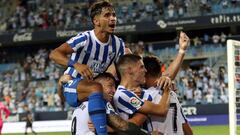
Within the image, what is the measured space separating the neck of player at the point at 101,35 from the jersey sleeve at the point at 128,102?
163 cm

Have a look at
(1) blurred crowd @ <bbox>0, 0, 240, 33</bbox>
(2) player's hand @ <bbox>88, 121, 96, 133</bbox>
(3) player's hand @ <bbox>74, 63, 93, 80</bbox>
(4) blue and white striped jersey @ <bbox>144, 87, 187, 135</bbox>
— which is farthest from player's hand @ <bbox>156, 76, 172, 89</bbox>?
(1) blurred crowd @ <bbox>0, 0, 240, 33</bbox>

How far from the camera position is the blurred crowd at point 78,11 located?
110 ft

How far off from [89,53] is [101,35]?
27 cm

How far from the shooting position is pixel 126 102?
5176 mm

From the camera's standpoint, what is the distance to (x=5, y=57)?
1523 inches

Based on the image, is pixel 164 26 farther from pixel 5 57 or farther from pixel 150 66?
pixel 150 66

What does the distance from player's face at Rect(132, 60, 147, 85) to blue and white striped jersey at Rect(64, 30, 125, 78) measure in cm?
155

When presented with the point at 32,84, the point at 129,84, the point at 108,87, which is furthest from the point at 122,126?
the point at 32,84

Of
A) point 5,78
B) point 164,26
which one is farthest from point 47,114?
point 164,26

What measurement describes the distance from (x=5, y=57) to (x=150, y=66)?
34.4 meters

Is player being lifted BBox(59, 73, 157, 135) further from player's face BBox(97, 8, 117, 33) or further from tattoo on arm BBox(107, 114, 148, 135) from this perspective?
player's face BBox(97, 8, 117, 33)

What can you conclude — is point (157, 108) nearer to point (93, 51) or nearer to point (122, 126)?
point (122, 126)

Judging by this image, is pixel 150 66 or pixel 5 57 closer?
pixel 150 66

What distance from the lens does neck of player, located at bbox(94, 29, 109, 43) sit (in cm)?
672
